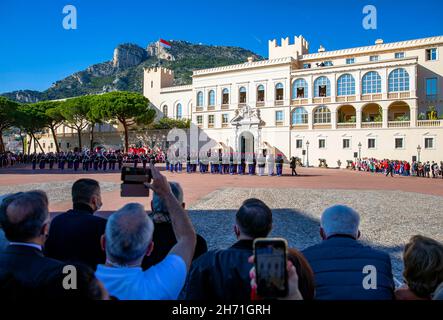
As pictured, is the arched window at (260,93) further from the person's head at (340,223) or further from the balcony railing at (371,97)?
the person's head at (340,223)

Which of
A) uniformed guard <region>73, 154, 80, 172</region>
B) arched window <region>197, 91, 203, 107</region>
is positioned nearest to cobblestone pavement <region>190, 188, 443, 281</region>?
uniformed guard <region>73, 154, 80, 172</region>

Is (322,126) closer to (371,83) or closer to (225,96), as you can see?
(371,83)

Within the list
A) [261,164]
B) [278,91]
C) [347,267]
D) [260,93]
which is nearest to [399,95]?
[278,91]

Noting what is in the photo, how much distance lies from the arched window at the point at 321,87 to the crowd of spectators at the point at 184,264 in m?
46.6

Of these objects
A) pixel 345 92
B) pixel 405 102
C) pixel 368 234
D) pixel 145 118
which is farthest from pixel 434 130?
pixel 145 118

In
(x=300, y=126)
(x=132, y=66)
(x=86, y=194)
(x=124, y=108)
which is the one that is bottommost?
(x=86, y=194)

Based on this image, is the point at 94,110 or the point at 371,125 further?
the point at 94,110

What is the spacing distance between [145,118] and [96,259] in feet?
185

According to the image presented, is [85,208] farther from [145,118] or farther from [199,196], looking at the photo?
[145,118]

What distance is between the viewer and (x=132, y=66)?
482ft

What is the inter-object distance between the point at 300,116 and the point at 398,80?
13.0 metres

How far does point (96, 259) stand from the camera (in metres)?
3.33

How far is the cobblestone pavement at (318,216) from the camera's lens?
303 inches

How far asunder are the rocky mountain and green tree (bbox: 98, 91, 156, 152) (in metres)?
63.6
